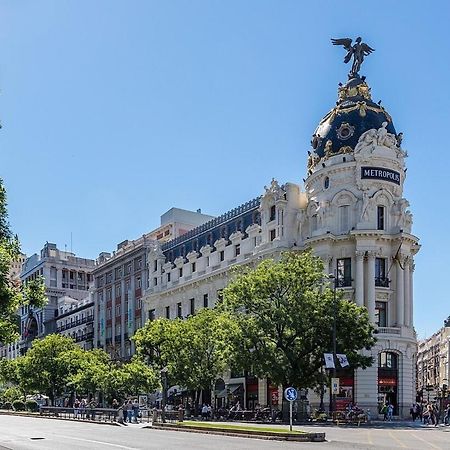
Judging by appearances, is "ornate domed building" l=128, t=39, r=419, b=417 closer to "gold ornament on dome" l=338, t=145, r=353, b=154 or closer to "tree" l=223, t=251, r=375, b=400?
"gold ornament on dome" l=338, t=145, r=353, b=154

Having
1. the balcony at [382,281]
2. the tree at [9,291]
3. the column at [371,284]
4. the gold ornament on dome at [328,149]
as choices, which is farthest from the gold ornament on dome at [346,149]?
the tree at [9,291]

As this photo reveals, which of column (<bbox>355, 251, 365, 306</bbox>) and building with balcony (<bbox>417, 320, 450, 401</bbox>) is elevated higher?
column (<bbox>355, 251, 365, 306</bbox>)

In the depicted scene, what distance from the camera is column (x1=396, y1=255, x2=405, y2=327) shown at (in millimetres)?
70188

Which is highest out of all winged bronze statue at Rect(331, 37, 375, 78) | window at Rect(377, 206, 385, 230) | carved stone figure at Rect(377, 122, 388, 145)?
winged bronze statue at Rect(331, 37, 375, 78)

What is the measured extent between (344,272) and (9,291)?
49862 mm

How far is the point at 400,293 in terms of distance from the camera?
7044 centimetres

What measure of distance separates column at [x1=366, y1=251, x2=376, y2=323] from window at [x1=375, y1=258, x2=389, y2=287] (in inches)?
39.4

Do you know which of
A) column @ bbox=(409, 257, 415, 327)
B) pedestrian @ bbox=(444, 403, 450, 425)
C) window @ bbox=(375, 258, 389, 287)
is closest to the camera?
pedestrian @ bbox=(444, 403, 450, 425)

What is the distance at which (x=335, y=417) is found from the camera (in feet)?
174

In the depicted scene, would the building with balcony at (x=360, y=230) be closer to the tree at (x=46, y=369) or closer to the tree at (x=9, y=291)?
the tree at (x=46, y=369)

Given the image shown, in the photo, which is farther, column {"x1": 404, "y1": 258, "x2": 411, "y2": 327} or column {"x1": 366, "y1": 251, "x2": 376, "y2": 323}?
column {"x1": 404, "y1": 258, "x2": 411, "y2": 327}

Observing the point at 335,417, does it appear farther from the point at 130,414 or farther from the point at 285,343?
the point at 130,414

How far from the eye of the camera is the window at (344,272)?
7062cm

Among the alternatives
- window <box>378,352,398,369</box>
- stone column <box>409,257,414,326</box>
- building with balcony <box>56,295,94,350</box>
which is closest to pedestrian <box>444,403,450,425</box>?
window <box>378,352,398,369</box>
